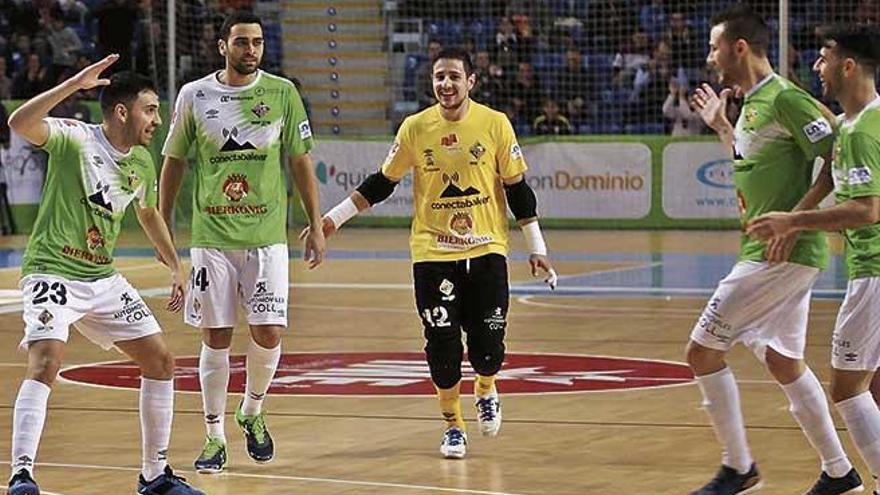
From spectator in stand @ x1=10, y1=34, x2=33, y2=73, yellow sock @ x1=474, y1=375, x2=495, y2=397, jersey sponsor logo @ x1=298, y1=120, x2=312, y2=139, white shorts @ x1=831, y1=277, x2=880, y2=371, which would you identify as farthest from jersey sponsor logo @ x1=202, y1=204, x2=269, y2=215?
spectator in stand @ x1=10, y1=34, x2=33, y2=73

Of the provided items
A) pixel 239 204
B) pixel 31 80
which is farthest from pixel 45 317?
pixel 31 80

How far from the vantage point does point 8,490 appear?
830 centimetres

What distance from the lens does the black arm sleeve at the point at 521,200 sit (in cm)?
1039

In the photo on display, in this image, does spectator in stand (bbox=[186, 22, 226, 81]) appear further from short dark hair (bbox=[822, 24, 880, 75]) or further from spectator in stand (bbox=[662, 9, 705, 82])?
short dark hair (bbox=[822, 24, 880, 75])

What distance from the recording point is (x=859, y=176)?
7.64 m

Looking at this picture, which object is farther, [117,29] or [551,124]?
[117,29]

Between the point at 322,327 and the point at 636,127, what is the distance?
46.4ft

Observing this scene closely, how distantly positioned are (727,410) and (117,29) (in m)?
22.7

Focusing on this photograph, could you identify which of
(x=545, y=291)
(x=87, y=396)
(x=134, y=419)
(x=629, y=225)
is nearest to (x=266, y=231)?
(x=134, y=419)

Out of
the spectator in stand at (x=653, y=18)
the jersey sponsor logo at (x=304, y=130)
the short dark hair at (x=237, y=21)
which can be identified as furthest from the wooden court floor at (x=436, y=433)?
the spectator in stand at (x=653, y=18)

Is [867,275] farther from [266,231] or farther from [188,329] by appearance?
[188,329]

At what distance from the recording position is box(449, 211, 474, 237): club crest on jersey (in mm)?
10273

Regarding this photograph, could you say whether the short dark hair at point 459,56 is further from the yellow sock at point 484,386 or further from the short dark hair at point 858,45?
the short dark hair at point 858,45

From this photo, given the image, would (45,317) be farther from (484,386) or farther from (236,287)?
(484,386)
